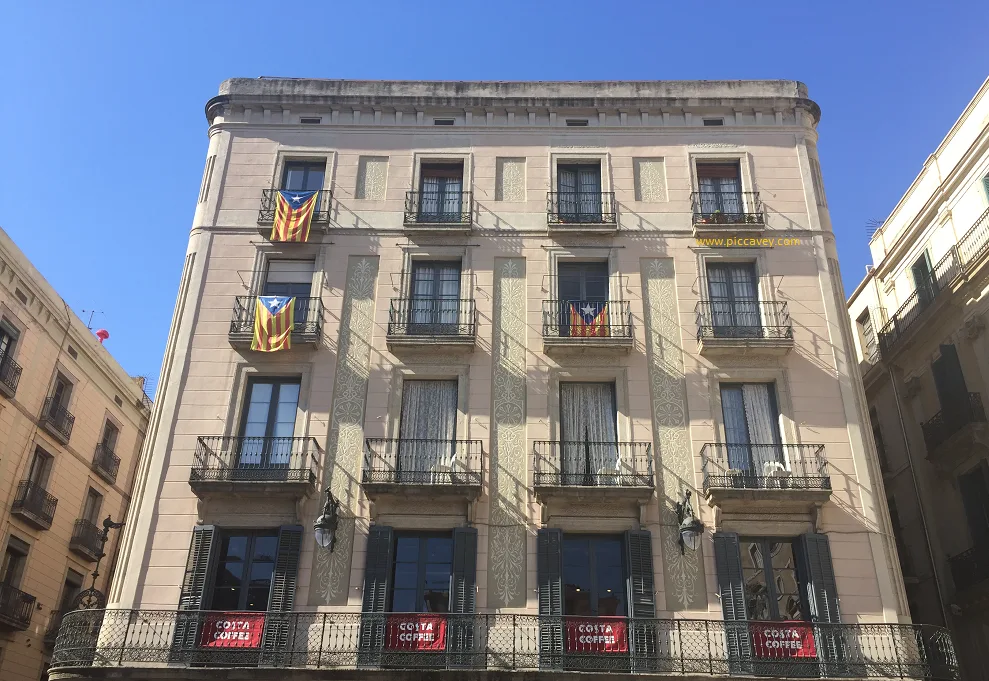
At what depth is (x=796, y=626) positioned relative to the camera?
648 inches

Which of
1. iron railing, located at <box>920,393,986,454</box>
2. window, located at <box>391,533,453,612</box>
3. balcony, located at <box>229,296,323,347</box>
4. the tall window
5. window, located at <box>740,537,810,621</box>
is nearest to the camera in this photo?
window, located at <box>740,537,810,621</box>

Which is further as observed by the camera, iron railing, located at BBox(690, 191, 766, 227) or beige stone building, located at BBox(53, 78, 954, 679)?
iron railing, located at BBox(690, 191, 766, 227)

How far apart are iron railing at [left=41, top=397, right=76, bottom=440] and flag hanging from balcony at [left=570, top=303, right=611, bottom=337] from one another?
16922 mm

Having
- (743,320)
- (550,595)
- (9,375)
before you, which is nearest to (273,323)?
(550,595)

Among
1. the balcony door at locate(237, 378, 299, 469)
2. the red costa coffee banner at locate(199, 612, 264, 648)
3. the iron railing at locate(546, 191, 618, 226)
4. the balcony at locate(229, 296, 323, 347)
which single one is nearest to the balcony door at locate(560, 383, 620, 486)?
the iron railing at locate(546, 191, 618, 226)

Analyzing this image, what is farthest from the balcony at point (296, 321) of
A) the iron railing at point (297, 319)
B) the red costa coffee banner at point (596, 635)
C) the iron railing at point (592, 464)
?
the red costa coffee banner at point (596, 635)

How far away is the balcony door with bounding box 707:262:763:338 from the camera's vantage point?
65.2 feet

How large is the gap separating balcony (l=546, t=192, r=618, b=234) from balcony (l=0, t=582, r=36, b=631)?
1794 centimetres

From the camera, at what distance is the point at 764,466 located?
18312 mm

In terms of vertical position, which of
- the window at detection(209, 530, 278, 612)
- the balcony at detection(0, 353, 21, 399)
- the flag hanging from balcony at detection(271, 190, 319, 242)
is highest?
the flag hanging from balcony at detection(271, 190, 319, 242)

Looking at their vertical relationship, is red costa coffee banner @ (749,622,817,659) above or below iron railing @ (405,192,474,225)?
below

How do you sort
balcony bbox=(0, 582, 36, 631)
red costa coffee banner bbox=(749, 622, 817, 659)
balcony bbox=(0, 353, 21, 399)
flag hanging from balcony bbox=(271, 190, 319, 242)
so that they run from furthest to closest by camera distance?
balcony bbox=(0, 353, 21, 399) → balcony bbox=(0, 582, 36, 631) → flag hanging from balcony bbox=(271, 190, 319, 242) → red costa coffee banner bbox=(749, 622, 817, 659)

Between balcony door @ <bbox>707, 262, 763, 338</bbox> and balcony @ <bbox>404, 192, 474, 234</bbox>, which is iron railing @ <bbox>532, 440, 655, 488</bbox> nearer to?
balcony door @ <bbox>707, 262, 763, 338</bbox>

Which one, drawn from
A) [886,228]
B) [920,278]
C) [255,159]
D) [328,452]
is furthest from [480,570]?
[886,228]
